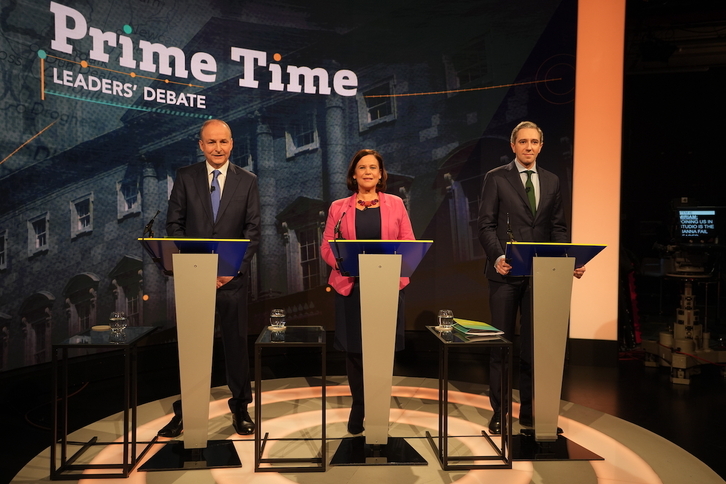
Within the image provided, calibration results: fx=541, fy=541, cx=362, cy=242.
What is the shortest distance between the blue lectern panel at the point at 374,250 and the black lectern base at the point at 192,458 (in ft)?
4.03

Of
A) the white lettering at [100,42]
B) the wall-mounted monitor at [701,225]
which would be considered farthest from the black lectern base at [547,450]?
the white lettering at [100,42]

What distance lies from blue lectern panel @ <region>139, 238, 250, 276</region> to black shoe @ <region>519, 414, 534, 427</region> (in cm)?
213

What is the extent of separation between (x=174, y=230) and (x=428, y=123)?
329cm

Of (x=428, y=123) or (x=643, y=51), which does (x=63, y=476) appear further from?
(x=643, y=51)

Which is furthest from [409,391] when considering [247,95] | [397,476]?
[247,95]

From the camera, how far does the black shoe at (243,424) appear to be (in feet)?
11.2

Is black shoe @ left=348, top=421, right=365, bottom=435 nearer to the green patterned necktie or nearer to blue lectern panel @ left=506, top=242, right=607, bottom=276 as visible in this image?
blue lectern panel @ left=506, top=242, right=607, bottom=276

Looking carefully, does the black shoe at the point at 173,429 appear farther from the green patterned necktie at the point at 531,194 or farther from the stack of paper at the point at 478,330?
the green patterned necktie at the point at 531,194

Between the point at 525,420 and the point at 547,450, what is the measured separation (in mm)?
418

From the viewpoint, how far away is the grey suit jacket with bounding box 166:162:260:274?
11.0 feet

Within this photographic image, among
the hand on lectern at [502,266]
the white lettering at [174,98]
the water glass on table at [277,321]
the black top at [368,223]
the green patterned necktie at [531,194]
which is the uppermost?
the white lettering at [174,98]

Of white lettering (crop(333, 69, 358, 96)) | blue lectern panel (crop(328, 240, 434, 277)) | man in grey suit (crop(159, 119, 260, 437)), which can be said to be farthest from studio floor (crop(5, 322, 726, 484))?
white lettering (crop(333, 69, 358, 96))

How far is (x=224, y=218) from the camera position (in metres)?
3.38

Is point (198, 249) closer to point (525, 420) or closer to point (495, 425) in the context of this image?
point (495, 425)
